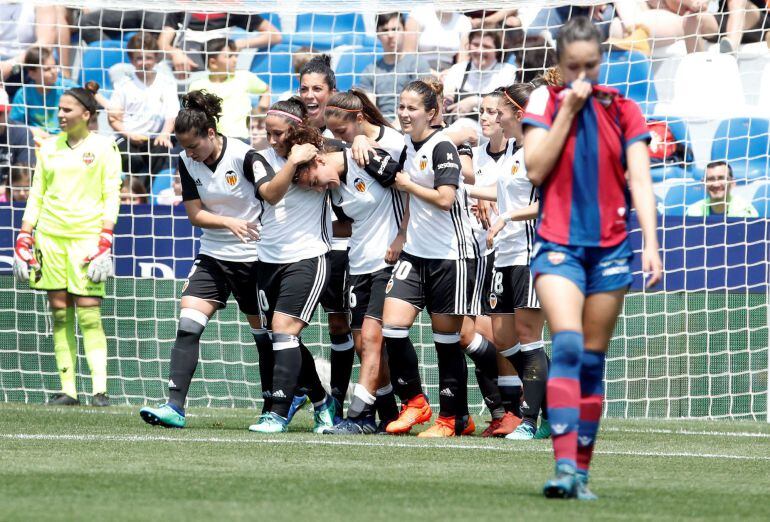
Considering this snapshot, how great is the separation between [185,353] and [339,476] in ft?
10.2

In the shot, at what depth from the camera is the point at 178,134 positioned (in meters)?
8.34

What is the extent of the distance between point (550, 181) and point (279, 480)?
1.71 meters

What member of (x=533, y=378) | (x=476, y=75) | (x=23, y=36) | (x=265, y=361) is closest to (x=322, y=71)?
(x=265, y=361)

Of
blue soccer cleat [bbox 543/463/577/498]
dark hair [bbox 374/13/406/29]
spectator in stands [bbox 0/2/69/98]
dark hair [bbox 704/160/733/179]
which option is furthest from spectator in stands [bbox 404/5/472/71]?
blue soccer cleat [bbox 543/463/577/498]

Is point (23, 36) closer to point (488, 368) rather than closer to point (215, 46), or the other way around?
point (215, 46)

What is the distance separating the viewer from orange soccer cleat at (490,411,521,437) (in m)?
8.70

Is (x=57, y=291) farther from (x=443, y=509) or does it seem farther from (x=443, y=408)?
(x=443, y=509)

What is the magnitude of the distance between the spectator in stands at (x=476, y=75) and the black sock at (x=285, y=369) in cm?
515

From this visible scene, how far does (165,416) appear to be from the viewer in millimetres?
8234

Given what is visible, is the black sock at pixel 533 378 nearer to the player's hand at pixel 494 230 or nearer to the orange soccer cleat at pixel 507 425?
the orange soccer cleat at pixel 507 425

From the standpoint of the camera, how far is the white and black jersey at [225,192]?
27.9 feet

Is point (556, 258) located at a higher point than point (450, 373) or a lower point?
higher

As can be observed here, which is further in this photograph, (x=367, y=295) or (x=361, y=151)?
(x=367, y=295)

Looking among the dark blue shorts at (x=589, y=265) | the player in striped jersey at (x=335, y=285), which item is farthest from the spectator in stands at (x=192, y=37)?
the dark blue shorts at (x=589, y=265)
